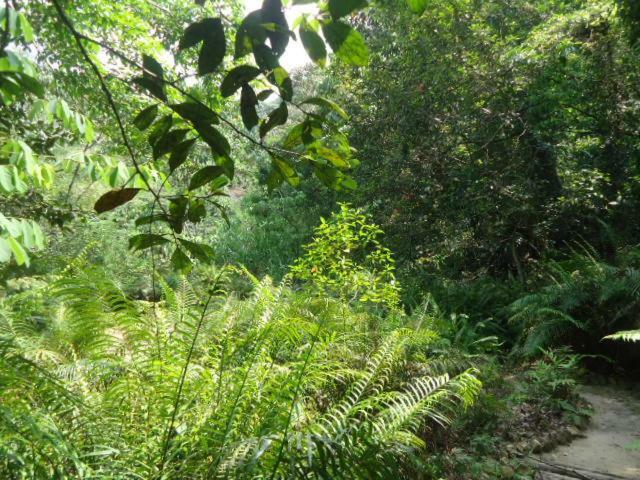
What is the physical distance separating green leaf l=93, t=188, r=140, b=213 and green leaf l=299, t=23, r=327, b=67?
42 cm

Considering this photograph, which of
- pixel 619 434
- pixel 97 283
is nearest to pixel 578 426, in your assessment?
pixel 619 434

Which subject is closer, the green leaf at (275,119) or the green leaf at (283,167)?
the green leaf at (275,119)

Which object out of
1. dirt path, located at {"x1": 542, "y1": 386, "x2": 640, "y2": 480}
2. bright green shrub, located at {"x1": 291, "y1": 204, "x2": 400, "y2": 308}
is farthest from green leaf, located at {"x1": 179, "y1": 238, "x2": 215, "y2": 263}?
bright green shrub, located at {"x1": 291, "y1": 204, "x2": 400, "y2": 308}

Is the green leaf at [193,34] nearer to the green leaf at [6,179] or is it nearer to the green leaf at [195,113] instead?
the green leaf at [195,113]

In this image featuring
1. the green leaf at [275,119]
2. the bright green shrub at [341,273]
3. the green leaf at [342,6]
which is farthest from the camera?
the bright green shrub at [341,273]

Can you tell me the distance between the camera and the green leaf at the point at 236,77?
97 cm

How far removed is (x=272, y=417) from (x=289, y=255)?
908 cm

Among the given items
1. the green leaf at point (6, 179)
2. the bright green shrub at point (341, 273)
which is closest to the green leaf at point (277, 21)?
the green leaf at point (6, 179)

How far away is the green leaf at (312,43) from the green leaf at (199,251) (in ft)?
1.40

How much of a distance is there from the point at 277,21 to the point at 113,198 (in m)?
0.45

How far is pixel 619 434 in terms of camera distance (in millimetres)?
4293

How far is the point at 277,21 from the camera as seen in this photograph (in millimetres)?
927

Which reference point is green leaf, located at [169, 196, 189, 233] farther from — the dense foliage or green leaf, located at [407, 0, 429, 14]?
green leaf, located at [407, 0, 429, 14]

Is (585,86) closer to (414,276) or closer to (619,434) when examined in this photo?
(414,276)
